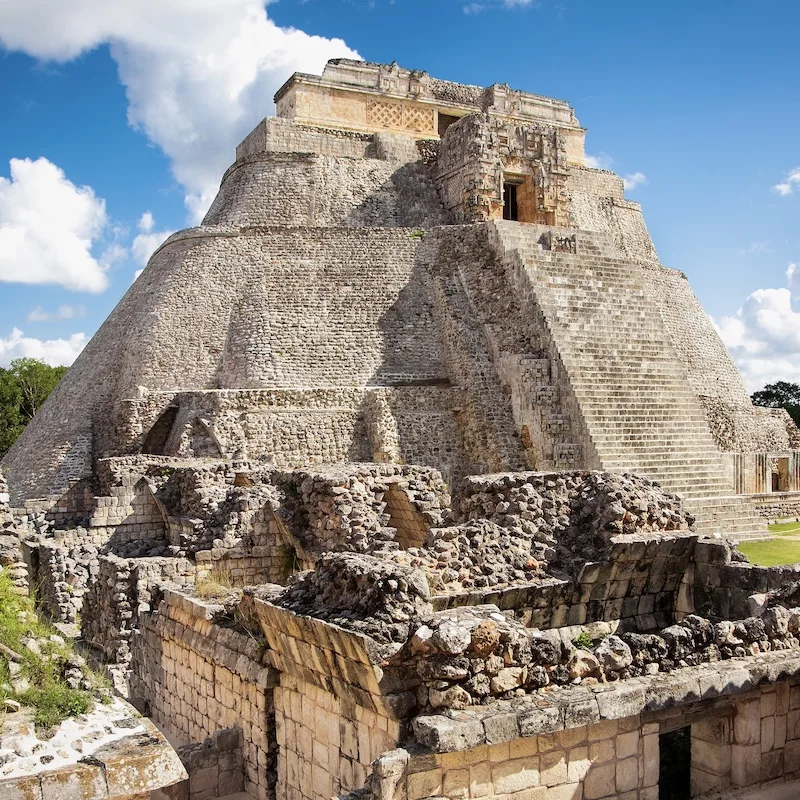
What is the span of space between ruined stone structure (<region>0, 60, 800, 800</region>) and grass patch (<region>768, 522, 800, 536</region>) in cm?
38

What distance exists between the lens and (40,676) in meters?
3.99

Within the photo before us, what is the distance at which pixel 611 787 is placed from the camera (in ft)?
14.7

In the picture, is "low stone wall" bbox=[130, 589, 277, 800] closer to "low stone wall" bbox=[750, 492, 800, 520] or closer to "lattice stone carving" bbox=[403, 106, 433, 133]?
"low stone wall" bbox=[750, 492, 800, 520]

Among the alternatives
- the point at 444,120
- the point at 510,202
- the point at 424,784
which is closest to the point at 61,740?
the point at 424,784

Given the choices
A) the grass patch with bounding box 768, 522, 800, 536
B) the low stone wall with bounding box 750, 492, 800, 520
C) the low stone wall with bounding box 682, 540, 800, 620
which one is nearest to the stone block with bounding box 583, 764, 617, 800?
the low stone wall with bounding box 682, 540, 800, 620

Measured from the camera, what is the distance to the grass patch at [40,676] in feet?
12.0

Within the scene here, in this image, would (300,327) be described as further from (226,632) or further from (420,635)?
(420,635)

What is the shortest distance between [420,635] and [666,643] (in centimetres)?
142

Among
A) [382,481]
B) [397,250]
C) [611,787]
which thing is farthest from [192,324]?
[611,787]

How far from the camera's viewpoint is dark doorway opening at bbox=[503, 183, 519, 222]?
2686 centimetres

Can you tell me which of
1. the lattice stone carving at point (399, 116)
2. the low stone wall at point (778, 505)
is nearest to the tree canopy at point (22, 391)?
the lattice stone carving at point (399, 116)

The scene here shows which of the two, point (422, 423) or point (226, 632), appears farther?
point (422, 423)

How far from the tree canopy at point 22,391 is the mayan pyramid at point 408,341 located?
679 inches

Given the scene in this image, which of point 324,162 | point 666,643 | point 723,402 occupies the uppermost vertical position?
Result: point 324,162
